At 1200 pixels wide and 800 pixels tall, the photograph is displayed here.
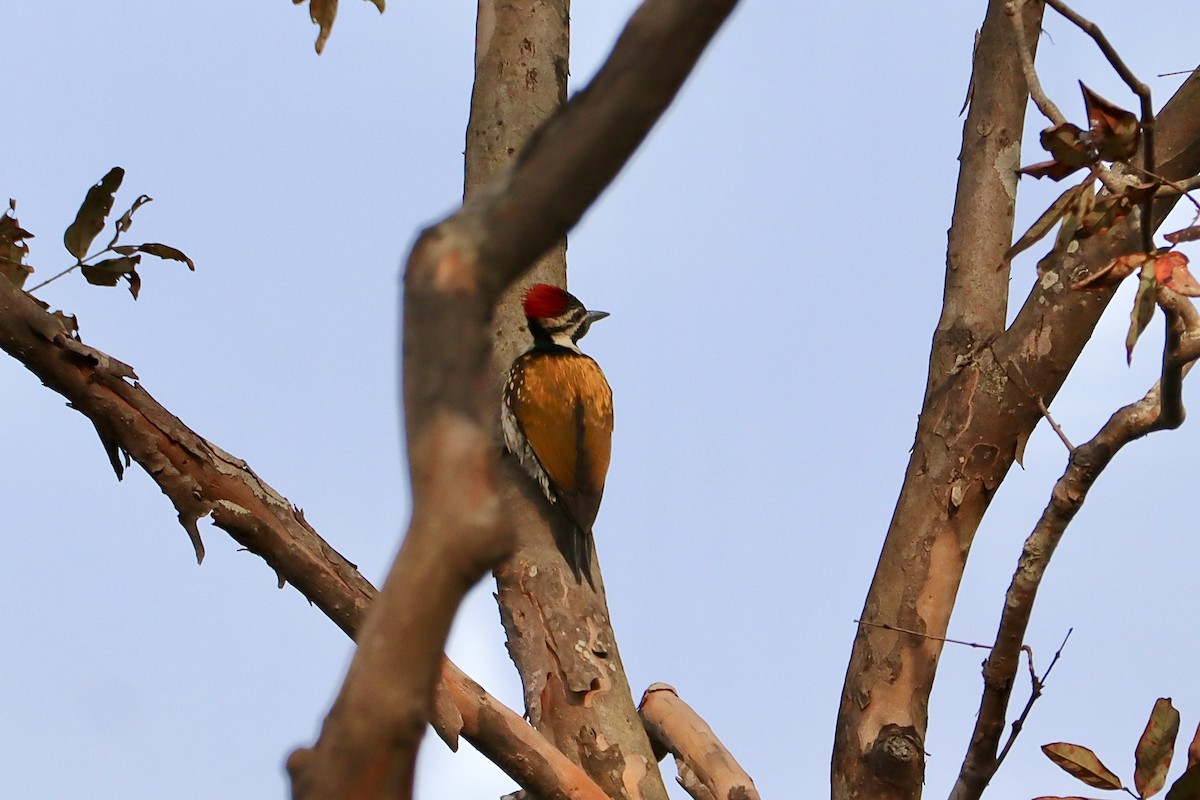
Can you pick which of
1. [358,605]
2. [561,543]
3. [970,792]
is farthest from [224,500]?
[970,792]

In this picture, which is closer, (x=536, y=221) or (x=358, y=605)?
(x=536, y=221)

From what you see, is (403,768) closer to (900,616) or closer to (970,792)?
(970,792)

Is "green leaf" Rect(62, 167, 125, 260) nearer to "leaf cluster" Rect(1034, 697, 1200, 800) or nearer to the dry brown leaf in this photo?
the dry brown leaf

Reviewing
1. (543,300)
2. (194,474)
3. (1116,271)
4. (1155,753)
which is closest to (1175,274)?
(1116,271)

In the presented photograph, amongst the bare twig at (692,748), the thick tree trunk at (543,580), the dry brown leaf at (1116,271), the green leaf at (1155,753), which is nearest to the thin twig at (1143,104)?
the dry brown leaf at (1116,271)

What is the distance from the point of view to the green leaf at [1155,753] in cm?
245

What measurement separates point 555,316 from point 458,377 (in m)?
3.76

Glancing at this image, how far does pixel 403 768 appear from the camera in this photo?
3.54 feet

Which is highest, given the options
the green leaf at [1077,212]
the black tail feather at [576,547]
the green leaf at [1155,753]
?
the black tail feather at [576,547]

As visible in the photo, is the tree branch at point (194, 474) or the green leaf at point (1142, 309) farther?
the tree branch at point (194, 474)

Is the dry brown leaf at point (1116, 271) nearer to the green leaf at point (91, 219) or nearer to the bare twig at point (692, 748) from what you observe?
the bare twig at point (692, 748)

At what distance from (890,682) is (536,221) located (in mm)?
2671

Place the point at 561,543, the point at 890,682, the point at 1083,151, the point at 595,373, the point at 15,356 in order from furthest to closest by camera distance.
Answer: the point at 595,373 → the point at 561,543 → the point at 890,682 → the point at 15,356 → the point at 1083,151

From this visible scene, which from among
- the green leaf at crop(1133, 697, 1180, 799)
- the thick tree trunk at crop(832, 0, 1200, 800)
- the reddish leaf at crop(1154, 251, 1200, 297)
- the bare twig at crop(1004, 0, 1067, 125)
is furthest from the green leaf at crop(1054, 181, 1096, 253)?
the thick tree trunk at crop(832, 0, 1200, 800)
